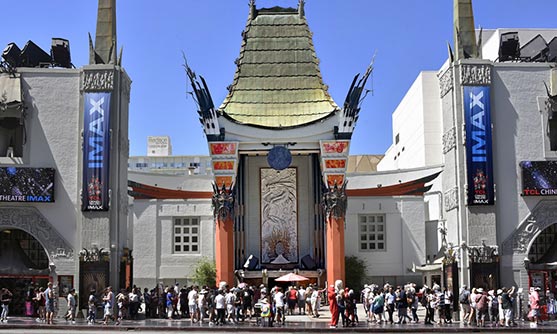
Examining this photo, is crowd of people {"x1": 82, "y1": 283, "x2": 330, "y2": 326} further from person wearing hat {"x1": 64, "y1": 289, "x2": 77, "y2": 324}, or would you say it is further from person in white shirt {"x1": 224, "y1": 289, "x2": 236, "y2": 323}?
person wearing hat {"x1": 64, "y1": 289, "x2": 77, "y2": 324}

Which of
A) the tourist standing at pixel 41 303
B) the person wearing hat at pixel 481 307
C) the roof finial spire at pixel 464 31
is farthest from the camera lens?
the roof finial spire at pixel 464 31

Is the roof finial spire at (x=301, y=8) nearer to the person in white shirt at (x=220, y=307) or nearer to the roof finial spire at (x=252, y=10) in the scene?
the roof finial spire at (x=252, y=10)

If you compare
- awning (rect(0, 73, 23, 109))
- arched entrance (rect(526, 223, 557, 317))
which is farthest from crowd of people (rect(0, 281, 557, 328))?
awning (rect(0, 73, 23, 109))

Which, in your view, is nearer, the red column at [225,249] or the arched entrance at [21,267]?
the arched entrance at [21,267]

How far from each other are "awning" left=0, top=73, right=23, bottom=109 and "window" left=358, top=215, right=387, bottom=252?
883 inches

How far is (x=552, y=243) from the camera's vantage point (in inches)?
1314

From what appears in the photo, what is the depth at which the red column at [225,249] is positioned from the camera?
41406mm

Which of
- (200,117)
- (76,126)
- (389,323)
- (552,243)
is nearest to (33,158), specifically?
(76,126)

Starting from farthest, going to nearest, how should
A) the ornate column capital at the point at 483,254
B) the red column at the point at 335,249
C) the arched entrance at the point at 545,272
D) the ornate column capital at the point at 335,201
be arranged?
the ornate column capital at the point at 335,201 → the red column at the point at 335,249 → the arched entrance at the point at 545,272 → the ornate column capital at the point at 483,254

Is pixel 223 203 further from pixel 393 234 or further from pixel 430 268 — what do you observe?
pixel 430 268

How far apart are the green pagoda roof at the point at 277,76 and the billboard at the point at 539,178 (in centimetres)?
1402

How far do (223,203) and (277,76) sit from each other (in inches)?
325

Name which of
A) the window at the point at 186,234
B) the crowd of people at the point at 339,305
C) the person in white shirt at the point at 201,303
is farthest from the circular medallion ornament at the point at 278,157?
the person in white shirt at the point at 201,303

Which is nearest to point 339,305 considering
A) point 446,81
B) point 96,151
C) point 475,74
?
point 446,81
